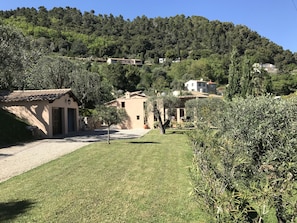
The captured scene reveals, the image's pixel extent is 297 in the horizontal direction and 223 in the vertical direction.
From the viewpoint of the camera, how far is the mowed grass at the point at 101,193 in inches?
220

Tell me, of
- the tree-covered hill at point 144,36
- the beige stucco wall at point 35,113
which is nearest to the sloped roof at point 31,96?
the beige stucco wall at point 35,113

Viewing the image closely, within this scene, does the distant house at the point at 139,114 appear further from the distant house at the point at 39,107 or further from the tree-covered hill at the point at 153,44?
the tree-covered hill at the point at 153,44

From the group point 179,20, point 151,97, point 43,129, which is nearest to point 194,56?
point 179,20

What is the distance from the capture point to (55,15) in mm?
120250

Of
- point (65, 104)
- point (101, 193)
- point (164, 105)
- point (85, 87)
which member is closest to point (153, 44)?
point (85, 87)

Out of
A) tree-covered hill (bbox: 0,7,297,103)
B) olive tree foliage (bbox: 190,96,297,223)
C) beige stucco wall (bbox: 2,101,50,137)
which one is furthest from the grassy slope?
tree-covered hill (bbox: 0,7,297,103)

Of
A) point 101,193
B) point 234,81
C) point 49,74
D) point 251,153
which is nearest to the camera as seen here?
point 251,153

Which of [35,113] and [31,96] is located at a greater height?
[31,96]

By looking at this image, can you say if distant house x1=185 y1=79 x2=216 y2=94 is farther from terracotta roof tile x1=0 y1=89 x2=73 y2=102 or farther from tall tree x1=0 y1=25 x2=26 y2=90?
tall tree x1=0 y1=25 x2=26 y2=90

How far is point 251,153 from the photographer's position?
5109 millimetres

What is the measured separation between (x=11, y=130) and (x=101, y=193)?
592 inches

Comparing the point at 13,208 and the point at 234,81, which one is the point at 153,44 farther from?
the point at 13,208

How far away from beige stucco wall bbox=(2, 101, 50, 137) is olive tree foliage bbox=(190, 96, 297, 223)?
1848 cm

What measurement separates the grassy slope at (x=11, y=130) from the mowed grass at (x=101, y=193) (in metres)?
8.58
